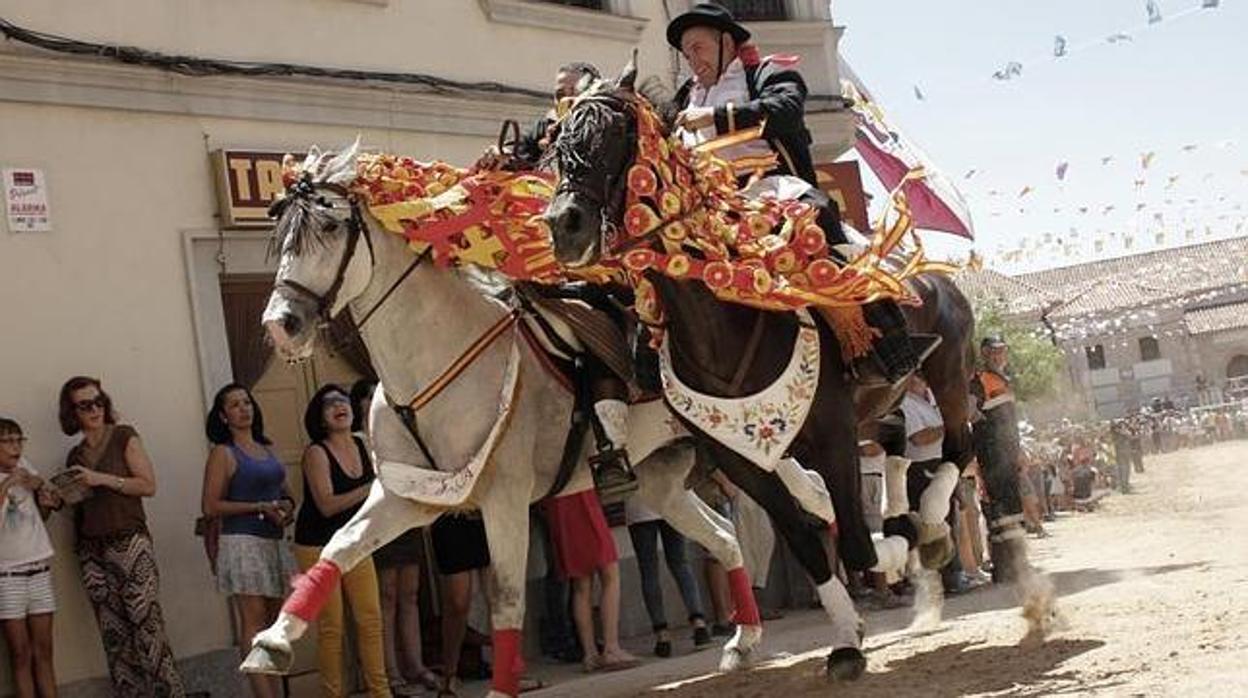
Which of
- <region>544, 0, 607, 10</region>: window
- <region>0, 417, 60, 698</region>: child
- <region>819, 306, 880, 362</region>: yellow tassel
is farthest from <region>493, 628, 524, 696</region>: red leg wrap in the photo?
<region>544, 0, 607, 10</region>: window

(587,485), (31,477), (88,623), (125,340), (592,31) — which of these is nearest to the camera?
(587,485)

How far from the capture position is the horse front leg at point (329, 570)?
610cm

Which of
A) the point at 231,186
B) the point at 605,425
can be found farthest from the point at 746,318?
the point at 231,186

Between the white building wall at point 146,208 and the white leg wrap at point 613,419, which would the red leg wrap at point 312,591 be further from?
the white building wall at point 146,208

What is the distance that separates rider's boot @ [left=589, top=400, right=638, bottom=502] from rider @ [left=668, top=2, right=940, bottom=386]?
1174mm

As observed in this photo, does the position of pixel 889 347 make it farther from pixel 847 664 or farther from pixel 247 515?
pixel 247 515

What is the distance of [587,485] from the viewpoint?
7730 mm

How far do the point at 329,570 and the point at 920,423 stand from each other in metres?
4.63

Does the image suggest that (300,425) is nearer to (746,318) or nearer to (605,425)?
(605,425)

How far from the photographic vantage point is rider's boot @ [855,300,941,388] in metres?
6.93

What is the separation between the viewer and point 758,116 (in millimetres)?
7047

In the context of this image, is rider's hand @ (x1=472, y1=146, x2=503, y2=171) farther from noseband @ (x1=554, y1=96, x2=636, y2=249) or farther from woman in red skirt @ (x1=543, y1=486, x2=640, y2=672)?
woman in red skirt @ (x1=543, y1=486, x2=640, y2=672)

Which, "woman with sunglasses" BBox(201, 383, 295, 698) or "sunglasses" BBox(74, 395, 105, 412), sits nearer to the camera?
"sunglasses" BBox(74, 395, 105, 412)

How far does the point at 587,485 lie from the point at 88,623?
10.2 feet
